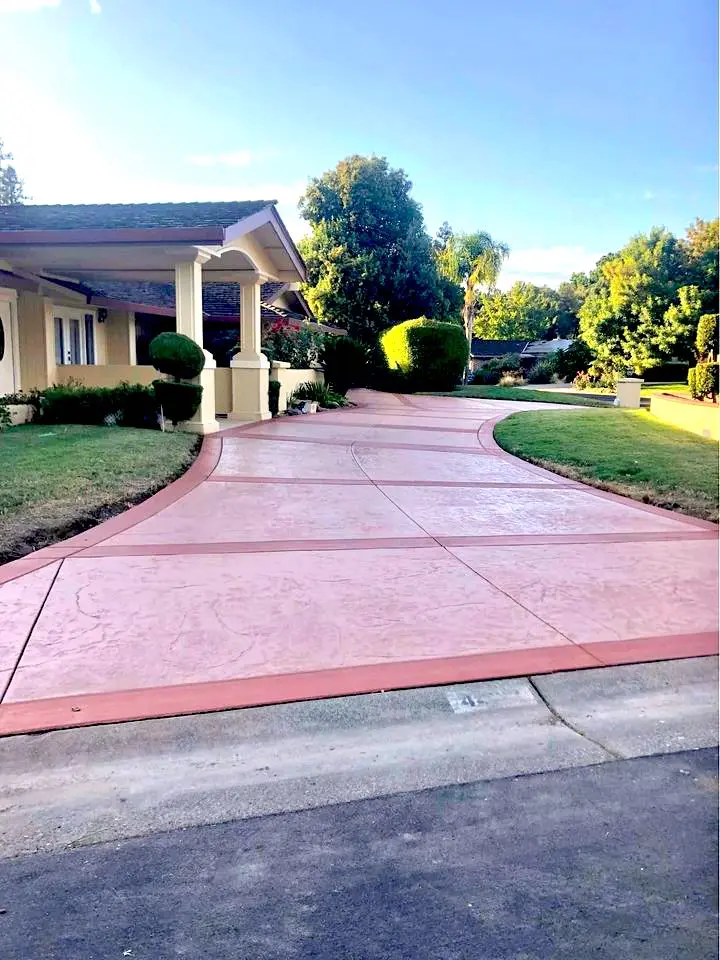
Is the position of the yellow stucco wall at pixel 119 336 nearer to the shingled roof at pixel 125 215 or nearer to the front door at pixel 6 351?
the shingled roof at pixel 125 215

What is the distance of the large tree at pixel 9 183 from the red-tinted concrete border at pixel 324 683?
4570 centimetres

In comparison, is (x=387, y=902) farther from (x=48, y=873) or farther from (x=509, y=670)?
(x=509, y=670)

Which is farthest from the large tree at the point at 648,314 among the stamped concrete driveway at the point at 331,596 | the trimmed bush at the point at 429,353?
the stamped concrete driveway at the point at 331,596

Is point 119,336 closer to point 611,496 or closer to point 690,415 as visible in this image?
point 690,415

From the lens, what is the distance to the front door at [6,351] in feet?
48.5

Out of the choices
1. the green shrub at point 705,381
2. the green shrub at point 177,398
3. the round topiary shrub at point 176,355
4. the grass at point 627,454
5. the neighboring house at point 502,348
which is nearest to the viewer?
the grass at point 627,454

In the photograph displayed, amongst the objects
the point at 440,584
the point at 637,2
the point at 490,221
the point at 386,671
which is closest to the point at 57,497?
the point at 440,584

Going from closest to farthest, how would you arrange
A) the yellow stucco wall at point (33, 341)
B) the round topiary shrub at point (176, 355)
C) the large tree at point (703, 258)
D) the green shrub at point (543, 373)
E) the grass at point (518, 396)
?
1. the round topiary shrub at point (176, 355)
2. the yellow stucco wall at point (33, 341)
3. the grass at point (518, 396)
4. the large tree at point (703, 258)
5. the green shrub at point (543, 373)

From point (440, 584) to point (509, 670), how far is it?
4.83ft

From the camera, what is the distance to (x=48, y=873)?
2.44 meters

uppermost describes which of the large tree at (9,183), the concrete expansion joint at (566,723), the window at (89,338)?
the large tree at (9,183)

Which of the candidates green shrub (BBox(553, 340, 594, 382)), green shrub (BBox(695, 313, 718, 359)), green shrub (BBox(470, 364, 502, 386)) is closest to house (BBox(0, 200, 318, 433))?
green shrub (BBox(695, 313, 718, 359))

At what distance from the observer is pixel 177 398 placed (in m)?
13.0

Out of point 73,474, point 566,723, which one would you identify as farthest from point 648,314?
point 566,723
